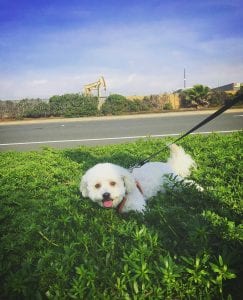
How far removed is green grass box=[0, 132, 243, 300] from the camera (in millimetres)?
2033

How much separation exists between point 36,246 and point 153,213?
4.02 feet

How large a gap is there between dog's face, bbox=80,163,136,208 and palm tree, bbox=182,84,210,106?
25.7 m

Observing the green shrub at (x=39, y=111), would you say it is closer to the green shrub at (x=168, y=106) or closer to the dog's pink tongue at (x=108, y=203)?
the green shrub at (x=168, y=106)

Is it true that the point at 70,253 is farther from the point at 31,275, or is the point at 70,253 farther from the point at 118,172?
the point at 118,172

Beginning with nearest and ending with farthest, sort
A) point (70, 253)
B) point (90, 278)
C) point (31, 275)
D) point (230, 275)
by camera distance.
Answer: point (230, 275), point (90, 278), point (31, 275), point (70, 253)

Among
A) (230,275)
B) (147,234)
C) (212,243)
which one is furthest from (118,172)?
(230,275)

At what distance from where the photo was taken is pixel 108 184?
3.75m

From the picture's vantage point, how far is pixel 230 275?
189 cm

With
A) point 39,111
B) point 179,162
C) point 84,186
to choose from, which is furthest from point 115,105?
point 84,186

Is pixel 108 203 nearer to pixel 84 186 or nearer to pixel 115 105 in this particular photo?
pixel 84 186

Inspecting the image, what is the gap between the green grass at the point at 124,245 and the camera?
2033 millimetres

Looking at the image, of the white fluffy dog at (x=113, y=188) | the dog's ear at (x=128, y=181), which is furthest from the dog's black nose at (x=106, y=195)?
the dog's ear at (x=128, y=181)

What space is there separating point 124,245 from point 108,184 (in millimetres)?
1209

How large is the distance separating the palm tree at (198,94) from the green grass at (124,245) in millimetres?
23957
